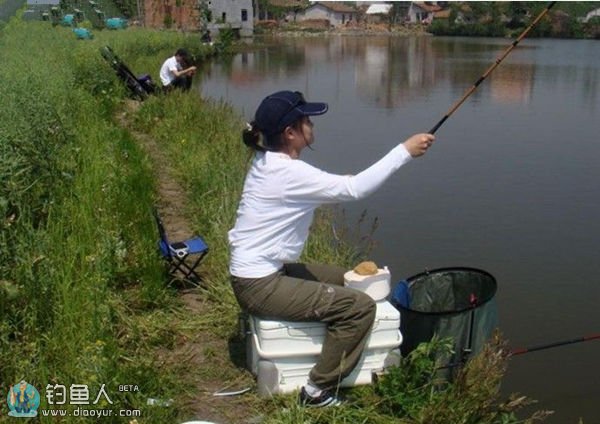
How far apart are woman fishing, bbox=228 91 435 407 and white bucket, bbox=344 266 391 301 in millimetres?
98

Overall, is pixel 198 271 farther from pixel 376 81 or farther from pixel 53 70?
pixel 376 81

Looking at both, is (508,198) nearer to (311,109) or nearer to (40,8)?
(311,109)

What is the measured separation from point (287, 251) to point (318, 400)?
2.09ft

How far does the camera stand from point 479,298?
142 inches

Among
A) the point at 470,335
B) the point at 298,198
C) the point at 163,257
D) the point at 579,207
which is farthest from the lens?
the point at 579,207

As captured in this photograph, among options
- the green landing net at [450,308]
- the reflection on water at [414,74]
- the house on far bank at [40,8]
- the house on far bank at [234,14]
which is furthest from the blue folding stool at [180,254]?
the house on far bank at [234,14]

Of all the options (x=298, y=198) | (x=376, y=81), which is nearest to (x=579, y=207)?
(x=298, y=198)

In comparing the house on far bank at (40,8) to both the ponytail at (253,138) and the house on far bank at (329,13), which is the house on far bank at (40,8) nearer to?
the ponytail at (253,138)

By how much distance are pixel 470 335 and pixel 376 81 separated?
18.5 metres

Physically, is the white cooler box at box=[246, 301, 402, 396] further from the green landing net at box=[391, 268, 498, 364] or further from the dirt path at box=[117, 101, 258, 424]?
the green landing net at box=[391, 268, 498, 364]

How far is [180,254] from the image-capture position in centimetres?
403

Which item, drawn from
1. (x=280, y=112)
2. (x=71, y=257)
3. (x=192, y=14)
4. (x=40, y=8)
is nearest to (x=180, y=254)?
(x=71, y=257)

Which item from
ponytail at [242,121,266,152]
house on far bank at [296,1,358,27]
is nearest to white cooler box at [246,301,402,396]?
ponytail at [242,121,266,152]

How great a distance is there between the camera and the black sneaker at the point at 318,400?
2.90m
